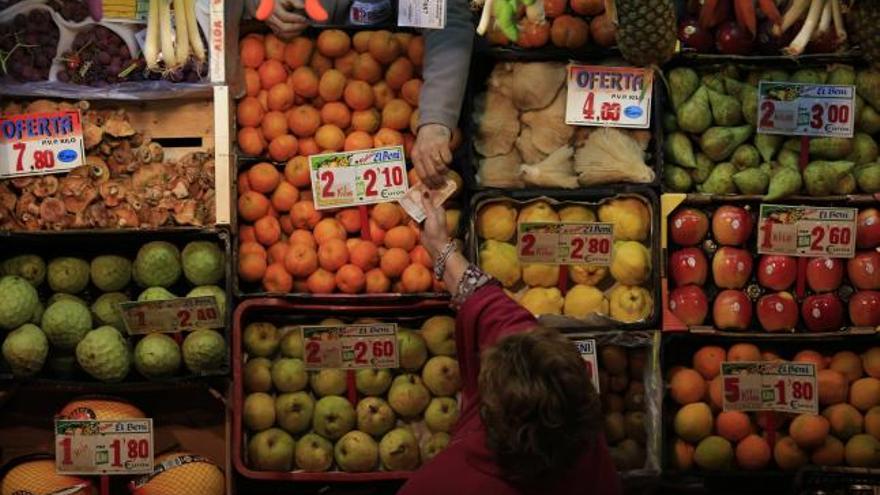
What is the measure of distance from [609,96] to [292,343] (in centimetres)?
130

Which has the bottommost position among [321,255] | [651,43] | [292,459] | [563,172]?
[292,459]

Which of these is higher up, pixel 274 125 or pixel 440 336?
pixel 274 125

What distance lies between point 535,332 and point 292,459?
54.1 inches

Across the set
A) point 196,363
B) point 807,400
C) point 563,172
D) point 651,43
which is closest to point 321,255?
point 196,363

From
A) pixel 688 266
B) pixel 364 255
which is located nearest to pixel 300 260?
pixel 364 255

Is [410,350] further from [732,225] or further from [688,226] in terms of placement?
[732,225]

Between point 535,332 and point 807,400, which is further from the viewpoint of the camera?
point 807,400

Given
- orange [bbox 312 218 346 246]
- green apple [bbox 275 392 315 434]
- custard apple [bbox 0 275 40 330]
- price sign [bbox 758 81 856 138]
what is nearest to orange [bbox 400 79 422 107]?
orange [bbox 312 218 346 246]

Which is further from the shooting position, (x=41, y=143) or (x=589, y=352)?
(x=41, y=143)

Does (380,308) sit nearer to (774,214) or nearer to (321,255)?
(321,255)

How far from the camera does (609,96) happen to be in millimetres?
3846

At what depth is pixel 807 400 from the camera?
3.81m

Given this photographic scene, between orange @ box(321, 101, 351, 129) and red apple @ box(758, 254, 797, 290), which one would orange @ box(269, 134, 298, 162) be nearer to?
orange @ box(321, 101, 351, 129)

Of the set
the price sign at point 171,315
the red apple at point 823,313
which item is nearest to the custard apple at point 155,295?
the price sign at point 171,315
